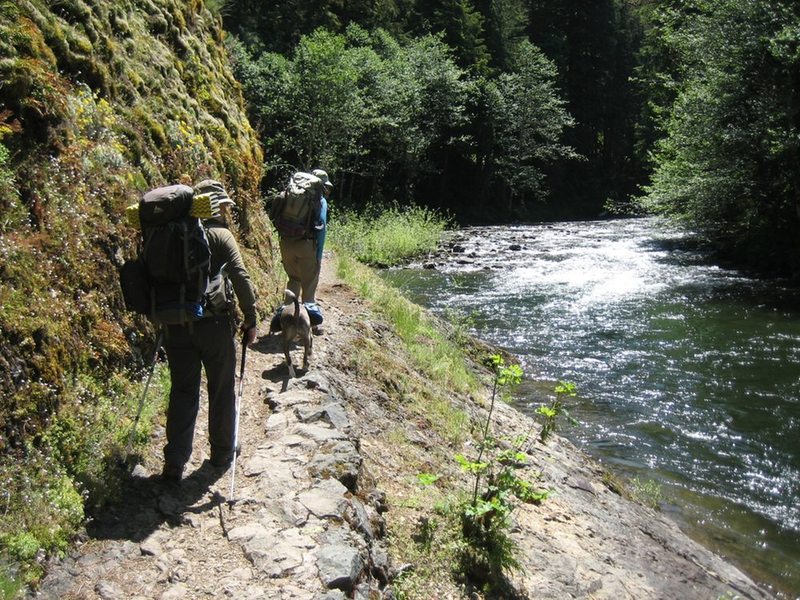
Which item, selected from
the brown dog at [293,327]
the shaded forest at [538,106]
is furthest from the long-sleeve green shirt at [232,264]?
the shaded forest at [538,106]

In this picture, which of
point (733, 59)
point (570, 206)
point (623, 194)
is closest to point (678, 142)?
point (733, 59)

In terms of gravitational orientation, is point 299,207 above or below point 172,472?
above

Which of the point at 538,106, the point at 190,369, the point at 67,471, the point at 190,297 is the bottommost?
the point at 67,471

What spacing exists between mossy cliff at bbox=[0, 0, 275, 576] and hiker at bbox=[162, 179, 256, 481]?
56cm

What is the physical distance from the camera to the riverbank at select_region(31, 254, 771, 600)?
156 inches

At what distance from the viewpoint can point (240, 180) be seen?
9.55 meters

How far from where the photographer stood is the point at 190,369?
479cm

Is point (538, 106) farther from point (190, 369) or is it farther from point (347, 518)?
point (347, 518)

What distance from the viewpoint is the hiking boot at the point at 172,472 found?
4.72m

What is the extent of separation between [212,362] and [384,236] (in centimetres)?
2120

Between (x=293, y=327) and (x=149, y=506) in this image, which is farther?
(x=293, y=327)

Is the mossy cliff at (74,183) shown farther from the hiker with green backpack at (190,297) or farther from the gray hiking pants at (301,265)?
the gray hiking pants at (301,265)

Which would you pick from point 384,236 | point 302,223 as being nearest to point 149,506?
point 302,223

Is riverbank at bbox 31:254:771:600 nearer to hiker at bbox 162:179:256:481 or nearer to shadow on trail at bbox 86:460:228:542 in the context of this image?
shadow on trail at bbox 86:460:228:542
